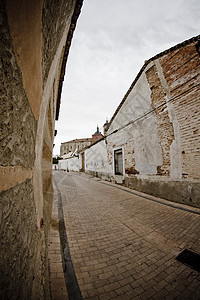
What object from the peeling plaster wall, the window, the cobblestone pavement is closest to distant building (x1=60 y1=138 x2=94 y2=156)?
the peeling plaster wall

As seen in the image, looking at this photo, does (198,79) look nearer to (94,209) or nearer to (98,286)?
(94,209)

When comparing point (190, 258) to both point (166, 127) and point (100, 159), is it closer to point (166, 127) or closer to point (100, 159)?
point (166, 127)

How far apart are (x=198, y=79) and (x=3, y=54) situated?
625 cm

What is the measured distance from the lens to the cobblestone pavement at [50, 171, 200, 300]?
175cm

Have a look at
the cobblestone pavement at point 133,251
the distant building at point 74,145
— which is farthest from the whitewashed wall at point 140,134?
the distant building at point 74,145

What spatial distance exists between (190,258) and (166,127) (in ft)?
15.7

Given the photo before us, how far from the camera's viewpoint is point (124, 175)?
8719 mm

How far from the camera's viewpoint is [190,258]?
2.26m

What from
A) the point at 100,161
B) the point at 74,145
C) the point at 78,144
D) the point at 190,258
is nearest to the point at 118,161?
the point at 100,161

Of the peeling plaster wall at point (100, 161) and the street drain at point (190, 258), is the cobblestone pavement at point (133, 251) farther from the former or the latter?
the peeling plaster wall at point (100, 161)

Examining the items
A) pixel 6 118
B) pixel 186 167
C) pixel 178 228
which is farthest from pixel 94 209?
pixel 6 118

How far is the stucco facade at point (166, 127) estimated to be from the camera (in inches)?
190

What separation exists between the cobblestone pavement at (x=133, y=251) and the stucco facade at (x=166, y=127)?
1480mm

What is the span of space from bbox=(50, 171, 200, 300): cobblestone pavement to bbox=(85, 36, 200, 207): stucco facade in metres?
1.48
